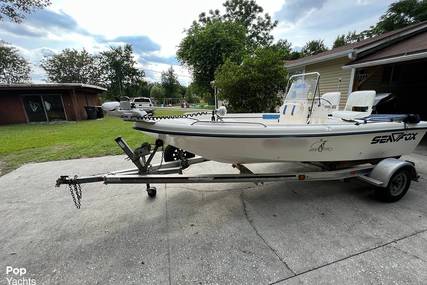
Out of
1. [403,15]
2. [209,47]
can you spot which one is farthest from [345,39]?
[209,47]

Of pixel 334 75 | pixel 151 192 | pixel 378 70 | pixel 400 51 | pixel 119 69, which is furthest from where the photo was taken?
pixel 119 69

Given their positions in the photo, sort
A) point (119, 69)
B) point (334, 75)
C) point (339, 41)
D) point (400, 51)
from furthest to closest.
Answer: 1. point (119, 69)
2. point (339, 41)
3. point (334, 75)
4. point (400, 51)

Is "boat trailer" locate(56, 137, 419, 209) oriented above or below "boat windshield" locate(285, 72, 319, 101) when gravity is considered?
below

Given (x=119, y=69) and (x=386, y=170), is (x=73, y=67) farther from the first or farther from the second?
(x=386, y=170)

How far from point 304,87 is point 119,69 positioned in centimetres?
3793

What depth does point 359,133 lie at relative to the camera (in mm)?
2396

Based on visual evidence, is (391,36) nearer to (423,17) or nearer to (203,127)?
(203,127)

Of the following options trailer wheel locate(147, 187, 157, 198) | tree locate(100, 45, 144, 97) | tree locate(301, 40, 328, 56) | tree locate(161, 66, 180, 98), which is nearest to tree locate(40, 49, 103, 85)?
tree locate(100, 45, 144, 97)

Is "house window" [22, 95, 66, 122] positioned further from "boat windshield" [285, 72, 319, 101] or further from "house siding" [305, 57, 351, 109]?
"house siding" [305, 57, 351, 109]

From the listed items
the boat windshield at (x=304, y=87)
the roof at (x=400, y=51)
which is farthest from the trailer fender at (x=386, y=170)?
the roof at (x=400, y=51)

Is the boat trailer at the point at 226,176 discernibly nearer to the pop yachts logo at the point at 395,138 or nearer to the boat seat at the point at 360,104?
the pop yachts logo at the point at 395,138

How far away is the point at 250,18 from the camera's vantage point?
24188 millimetres

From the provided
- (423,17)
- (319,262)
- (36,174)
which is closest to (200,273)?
(319,262)

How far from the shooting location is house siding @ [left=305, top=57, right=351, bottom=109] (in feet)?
24.9
